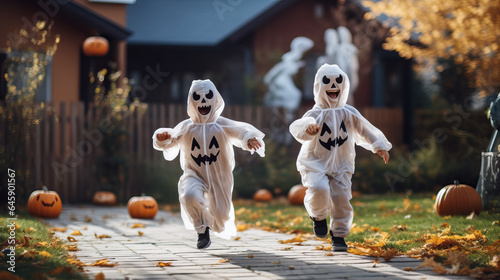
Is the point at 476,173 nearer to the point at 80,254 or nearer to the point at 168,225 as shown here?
the point at 168,225

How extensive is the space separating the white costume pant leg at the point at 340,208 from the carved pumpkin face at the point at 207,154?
3.60 feet

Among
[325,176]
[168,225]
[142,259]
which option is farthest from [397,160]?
[142,259]

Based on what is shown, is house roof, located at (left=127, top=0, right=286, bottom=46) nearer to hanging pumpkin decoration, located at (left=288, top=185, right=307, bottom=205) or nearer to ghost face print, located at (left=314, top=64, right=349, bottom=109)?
hanging pumpkin decoration, located at (left=288, top=185, right=307, bottom=205)

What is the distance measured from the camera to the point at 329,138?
5.88 m

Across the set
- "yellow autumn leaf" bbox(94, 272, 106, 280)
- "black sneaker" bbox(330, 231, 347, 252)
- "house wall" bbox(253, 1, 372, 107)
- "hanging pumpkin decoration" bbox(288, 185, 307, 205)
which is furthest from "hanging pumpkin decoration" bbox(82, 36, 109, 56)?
"yellow autumn leaf" bbox(94, 272, 106, 280)

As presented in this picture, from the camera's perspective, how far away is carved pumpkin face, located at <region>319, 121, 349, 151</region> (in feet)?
19.3

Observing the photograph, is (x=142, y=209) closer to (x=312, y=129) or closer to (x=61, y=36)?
(x=312, y=129)

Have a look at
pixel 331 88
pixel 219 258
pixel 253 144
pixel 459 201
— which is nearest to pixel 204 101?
pixel 253 144

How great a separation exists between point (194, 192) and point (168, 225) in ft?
8.61

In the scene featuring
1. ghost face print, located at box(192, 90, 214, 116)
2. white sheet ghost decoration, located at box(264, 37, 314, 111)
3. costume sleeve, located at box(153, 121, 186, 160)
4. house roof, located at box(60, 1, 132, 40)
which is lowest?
costume sleeve, located at box(153, 121, 186, 160)

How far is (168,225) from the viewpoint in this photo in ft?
26.9

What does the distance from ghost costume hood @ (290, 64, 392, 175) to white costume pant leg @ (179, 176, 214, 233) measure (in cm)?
96

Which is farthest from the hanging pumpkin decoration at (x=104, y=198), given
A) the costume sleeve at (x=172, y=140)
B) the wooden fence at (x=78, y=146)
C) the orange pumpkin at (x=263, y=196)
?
the costume sleeve at (x=172, y=140)

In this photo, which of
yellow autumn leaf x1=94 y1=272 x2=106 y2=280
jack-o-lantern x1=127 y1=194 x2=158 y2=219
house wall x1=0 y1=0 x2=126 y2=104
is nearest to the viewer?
yellow autumn leaf x1=94 y1=272 x2=106 y2=280
